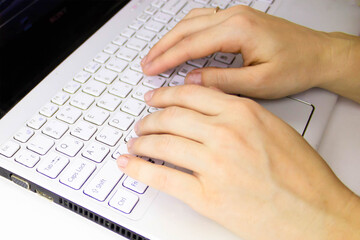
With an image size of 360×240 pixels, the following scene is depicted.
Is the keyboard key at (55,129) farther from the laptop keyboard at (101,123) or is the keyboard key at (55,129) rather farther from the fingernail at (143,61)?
the fingernail at (143,61)

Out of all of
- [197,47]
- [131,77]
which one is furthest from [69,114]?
[197,47]

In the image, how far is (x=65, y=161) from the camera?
1.64 ft

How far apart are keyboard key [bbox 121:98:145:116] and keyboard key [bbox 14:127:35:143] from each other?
0.15 metres

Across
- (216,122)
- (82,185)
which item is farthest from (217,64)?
(82,185)

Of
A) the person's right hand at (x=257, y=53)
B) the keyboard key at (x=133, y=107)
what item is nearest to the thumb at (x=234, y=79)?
the person's right hand at (x=257, y=53)

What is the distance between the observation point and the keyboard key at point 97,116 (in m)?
0.56

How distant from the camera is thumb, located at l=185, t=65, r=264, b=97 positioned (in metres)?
0.58

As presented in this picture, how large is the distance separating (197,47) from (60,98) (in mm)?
250

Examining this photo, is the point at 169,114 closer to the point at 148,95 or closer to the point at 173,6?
the point at 148,95

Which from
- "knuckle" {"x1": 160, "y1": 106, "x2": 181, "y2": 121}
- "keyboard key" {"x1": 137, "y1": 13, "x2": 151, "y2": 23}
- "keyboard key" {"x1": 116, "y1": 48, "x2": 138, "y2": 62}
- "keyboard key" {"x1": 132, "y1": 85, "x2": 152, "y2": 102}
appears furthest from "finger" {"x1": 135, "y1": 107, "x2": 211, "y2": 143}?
"keyboard key" {"x1": 137, "y1": 13, "x2": 151, "y2": 23}

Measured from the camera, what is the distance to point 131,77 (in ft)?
2.09

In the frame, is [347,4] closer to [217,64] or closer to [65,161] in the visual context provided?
[217,64]

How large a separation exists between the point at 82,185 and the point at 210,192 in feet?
0.58

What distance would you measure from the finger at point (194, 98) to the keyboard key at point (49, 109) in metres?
0.17
